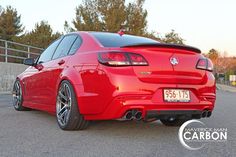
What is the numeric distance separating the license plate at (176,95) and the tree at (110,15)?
3365cm

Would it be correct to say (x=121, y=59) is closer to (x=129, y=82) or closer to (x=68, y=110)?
(x=129, y=82)

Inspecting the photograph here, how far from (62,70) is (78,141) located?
4.67 feet

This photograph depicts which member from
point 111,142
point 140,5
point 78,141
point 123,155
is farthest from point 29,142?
point 140,5

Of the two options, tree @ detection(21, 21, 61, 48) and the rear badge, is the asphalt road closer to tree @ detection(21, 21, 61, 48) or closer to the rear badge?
the rear badge

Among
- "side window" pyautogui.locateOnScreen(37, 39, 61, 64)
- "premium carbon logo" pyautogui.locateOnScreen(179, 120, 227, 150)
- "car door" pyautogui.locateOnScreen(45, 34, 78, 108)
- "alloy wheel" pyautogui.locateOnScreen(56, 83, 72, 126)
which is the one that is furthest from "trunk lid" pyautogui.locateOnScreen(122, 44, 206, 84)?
"side window" pyautogui.locateOnScreen(37, 39, 61, 64)

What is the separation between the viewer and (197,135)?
218 inches

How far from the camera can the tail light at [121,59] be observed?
16.8 ft

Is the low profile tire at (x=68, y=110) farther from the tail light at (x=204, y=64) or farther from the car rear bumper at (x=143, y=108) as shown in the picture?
the tail light at (x=204, y=64)

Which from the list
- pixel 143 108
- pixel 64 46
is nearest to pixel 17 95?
pixel 64 46

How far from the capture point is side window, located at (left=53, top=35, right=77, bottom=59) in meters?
6.37

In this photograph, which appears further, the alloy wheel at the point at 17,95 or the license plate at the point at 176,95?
the alloy wheel at the point at 17,95

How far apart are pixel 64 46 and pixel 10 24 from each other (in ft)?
132

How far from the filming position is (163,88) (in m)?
5.20

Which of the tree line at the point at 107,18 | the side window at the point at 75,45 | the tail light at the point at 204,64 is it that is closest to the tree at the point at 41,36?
the tree line at the point at 107,18
